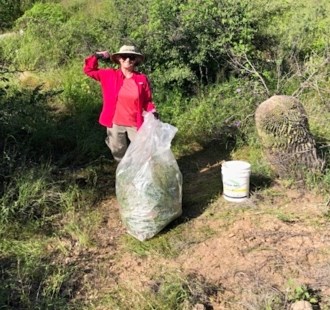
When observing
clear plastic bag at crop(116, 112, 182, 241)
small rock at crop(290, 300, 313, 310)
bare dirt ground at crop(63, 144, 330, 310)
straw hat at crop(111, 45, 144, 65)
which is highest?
straw hat at crop(111, 45, 144, 65)

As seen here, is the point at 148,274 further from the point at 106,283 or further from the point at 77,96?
the point at 77,96

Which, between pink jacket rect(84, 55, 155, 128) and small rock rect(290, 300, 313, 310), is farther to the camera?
pink jacket rect(84, 55, 155, 128)

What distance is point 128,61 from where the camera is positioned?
3910mm

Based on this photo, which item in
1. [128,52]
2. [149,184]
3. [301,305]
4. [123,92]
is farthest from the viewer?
[123,92]

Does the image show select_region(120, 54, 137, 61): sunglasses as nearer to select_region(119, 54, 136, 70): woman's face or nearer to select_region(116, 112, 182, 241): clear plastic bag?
select_region(119, 54, 136, 70): woman's face

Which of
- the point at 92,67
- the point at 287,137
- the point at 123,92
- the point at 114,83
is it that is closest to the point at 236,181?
the point at 287,137

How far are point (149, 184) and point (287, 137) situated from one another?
1.29 meters

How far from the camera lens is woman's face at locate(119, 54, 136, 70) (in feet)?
12.8

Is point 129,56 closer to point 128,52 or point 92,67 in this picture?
point 128,52

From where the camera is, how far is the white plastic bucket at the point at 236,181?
386 cm

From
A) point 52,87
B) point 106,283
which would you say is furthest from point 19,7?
point 106,283

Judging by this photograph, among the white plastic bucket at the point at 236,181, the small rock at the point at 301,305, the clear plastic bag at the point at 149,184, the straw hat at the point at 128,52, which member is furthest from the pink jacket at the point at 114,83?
the small rock at the point at 301,305

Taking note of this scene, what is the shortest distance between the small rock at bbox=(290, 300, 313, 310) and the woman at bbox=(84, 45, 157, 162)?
1.91 meters

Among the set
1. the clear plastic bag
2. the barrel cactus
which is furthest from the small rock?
the barrel cactus
